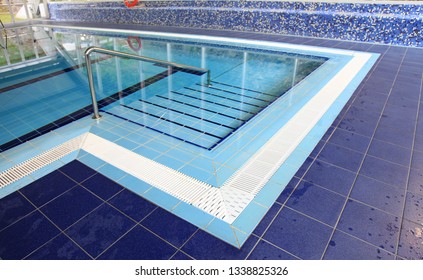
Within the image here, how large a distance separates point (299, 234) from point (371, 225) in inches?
15.6

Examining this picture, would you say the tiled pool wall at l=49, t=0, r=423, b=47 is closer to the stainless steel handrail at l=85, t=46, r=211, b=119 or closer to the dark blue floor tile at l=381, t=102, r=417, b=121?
the dark blue floor tile at l=381, t=102, r=417, b=121

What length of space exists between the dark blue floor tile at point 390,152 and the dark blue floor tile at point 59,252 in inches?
79.2

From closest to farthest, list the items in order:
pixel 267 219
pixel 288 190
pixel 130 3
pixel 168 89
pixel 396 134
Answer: pixel 267 219
pixel 288 190
pixel 396 134
pixel 168 89
pixel 130 3

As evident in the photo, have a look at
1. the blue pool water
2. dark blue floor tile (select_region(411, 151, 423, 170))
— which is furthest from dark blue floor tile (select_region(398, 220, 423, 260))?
the blue pool water

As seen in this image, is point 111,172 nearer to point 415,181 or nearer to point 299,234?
point 299,234

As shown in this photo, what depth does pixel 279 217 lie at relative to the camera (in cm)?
158

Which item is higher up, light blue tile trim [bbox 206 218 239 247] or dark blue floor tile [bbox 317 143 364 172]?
dark blue floor tile [bbox 317 143 364 172]

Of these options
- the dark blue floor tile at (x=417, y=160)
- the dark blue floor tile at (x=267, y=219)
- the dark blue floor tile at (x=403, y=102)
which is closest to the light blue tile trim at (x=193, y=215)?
the dark blue floor tile at (x=267, y=219)

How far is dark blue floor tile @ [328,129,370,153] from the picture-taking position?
7.37ft

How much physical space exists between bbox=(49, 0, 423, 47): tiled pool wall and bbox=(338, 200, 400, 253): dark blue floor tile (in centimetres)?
559

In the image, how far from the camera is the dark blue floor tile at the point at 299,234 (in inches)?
54.3

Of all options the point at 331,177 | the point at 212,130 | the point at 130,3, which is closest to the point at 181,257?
the point at 331,177

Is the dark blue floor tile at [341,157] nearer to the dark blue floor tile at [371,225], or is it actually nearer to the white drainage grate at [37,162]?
the dark blue floor tile at [371,225]
